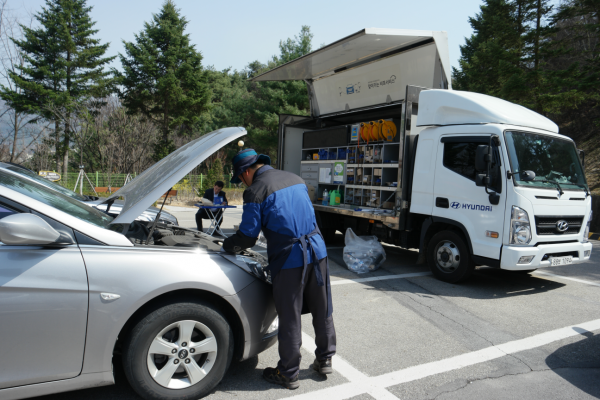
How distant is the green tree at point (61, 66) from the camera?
25688 mm

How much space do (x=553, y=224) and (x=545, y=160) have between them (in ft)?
3.02

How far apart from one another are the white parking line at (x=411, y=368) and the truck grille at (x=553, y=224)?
1.37 m

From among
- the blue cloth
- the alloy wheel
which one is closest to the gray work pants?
the blue cloth

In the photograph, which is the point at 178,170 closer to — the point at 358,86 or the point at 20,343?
the point at 20,343

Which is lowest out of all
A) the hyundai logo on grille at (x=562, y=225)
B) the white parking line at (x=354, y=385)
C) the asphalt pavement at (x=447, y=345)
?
the white parking line at (x=354, y=385)

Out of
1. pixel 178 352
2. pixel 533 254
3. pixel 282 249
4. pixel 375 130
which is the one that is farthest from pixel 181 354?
pixel 375 130

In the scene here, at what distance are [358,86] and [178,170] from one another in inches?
269

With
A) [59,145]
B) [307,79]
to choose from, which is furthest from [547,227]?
[59,145]

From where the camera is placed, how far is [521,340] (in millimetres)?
4062

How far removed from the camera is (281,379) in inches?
118

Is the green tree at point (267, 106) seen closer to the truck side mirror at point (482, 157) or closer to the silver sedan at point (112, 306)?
the truck side mirror at point (482, 157)

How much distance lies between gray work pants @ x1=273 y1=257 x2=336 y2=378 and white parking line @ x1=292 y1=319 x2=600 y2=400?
271 mm

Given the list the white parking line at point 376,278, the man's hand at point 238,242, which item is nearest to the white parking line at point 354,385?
the man's hand at point 238,242

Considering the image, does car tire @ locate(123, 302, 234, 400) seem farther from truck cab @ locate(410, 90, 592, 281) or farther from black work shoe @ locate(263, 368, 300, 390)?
truck cab @ locate(410, 90, 592, 281)
